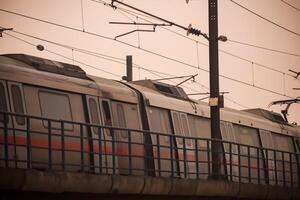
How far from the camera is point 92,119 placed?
18.6 meters

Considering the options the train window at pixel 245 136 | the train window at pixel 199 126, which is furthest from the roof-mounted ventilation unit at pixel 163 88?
the train window at pixel 245 136

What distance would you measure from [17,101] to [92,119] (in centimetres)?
272

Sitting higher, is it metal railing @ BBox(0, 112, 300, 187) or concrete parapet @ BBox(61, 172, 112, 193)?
metal railing @ BBox(0, 112, 300, 187)

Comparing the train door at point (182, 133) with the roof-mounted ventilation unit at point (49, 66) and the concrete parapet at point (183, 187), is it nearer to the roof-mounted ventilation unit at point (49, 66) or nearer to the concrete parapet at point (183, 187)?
the concrete parapet at point (183, 187)

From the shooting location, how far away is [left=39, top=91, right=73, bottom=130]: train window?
17.1 metres

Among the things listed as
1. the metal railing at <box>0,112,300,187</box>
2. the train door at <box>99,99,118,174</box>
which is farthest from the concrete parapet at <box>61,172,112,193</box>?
the train door at <box>99,99,118,174</box>

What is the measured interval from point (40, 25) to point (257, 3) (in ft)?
29.7

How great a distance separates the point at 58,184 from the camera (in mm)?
14344

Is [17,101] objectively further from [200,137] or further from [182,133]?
[200,137]

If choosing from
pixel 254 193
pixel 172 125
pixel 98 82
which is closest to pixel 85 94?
pixel 98 82

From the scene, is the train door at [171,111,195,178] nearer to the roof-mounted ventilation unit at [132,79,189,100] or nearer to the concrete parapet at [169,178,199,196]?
the roof-mounted ventilation unit at [132,79,189,100]

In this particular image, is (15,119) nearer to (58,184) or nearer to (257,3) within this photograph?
(58,184)

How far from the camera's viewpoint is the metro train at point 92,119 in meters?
16.2

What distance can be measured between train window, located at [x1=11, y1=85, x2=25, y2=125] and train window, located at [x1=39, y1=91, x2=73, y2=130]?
0.68 metres
